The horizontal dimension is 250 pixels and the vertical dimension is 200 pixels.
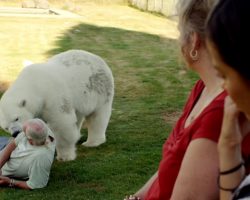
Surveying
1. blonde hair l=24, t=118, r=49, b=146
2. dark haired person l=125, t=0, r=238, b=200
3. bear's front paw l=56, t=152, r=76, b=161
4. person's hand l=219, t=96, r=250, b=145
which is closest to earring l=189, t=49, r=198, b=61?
dark haired person l=125, t=0, r=238, b=200

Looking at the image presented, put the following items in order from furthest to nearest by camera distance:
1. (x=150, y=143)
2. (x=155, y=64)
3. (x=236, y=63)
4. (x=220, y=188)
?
(x=155, y=64), (x=150, y=143), (x=220, y=188), (x=236, y=63)

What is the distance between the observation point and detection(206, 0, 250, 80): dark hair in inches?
40.6

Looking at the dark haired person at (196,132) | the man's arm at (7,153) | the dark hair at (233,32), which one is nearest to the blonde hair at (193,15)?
the dark haired person at (196,132)

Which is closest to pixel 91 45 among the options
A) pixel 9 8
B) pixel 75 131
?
pixel 9 8

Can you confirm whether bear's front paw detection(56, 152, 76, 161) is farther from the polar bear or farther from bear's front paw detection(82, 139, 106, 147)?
bear's front paw detection(82, 139, 106, 147)

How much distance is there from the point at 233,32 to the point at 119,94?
6.76 meters

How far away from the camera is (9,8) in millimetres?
16750

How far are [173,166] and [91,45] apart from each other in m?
10.5

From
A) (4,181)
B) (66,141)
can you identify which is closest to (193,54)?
(4,181)

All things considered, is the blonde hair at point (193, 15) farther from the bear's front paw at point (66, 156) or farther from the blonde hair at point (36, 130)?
the bear's front paw at point (66, 156)

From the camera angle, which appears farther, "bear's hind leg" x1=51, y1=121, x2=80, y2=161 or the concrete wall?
the concrete wall

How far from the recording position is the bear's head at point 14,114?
15.1ft

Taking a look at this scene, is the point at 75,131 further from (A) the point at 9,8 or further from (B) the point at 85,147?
(A) the point at 9,8

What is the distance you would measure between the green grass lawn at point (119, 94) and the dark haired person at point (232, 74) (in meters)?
0.72
